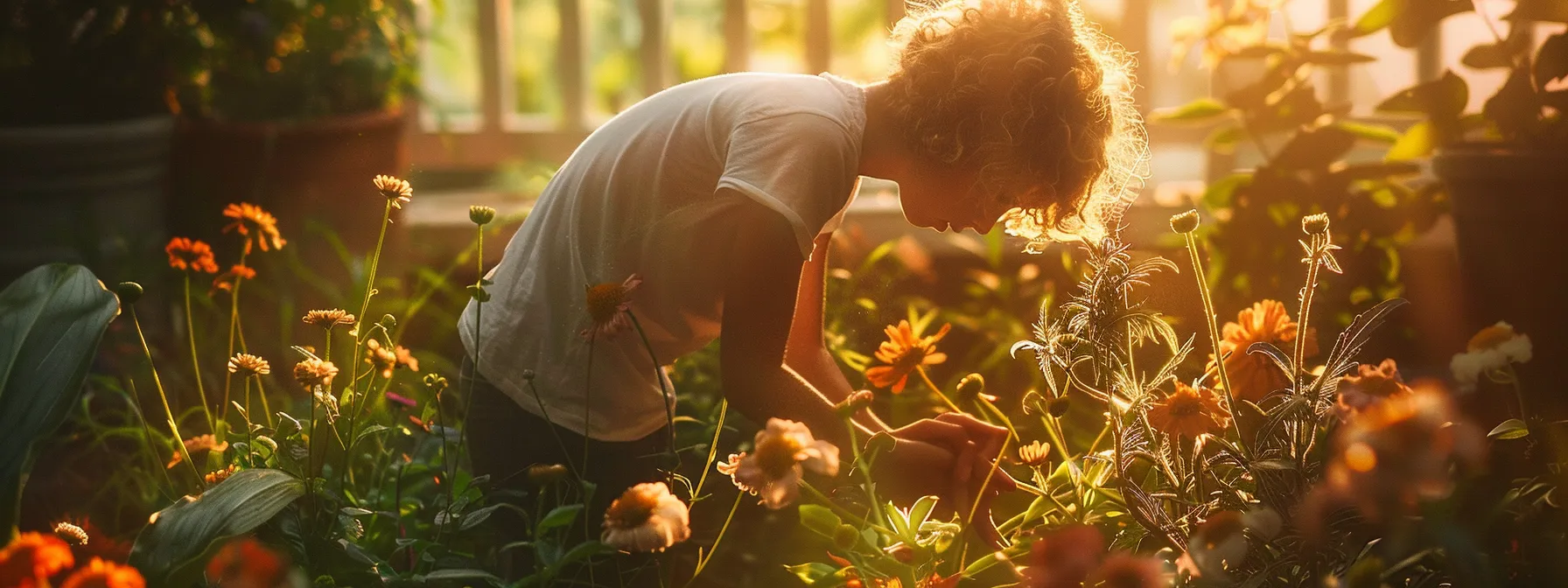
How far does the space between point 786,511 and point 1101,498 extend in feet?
1.51

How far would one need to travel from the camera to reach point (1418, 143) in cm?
192

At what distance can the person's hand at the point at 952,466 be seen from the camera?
1.13m

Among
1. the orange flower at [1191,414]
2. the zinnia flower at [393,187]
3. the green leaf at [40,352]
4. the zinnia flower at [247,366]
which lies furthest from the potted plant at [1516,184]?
the green leaf at [40,352]

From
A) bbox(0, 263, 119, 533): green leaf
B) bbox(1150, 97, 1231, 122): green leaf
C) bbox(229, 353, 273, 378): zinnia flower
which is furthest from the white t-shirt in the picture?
bbox(1150, 97, 1231, 122): green leaf

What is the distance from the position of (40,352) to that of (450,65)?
3.87 metres

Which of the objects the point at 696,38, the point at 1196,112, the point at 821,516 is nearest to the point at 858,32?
the point at 696,38

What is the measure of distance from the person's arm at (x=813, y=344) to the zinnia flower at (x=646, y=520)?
0.67 meters

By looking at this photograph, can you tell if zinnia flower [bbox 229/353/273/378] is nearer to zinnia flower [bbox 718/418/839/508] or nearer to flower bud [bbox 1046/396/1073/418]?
zinnia flower [bbox 718/418/839/508]

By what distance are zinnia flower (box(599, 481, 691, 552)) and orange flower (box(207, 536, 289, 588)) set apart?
7.6 inches

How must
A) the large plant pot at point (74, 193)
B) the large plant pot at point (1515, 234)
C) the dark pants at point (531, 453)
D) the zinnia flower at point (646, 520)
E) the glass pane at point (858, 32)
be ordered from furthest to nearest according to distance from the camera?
the glass pane at point (858, 32), the large plant pot at point (74, 193), the large plant pot at point (1515, 234), the dark pants at point (531, 453), the zinnia flower at point (646, 520)

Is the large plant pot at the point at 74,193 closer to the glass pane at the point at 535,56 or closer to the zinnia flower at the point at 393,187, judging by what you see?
the zinnia flower at the point at 393,187

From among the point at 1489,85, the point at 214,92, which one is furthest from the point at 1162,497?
the point at 214,92

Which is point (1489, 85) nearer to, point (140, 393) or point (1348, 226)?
point (1348, 226)

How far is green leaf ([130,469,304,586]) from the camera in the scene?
90 cm
